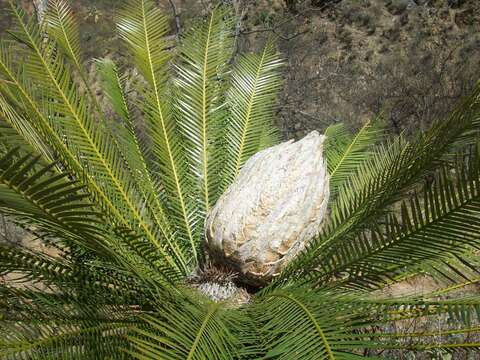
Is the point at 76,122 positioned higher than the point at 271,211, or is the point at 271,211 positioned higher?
the point at 76,122

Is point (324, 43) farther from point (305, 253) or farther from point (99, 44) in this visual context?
point (305, 253)

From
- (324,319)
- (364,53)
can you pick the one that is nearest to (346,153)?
(324,319)

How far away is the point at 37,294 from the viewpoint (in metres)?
2.34

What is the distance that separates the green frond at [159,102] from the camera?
349 centimetres

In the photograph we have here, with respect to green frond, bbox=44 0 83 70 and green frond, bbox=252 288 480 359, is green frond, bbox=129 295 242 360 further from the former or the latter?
green frond, bbox=44 0 83 70

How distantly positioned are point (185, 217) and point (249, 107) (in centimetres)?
96

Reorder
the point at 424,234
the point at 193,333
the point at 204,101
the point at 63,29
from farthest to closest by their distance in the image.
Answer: the point at 204,101, the point at 63,29, the point at 424,234, the point at 193,333

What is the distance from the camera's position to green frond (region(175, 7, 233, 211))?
12.1ft

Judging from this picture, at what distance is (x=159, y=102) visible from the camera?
11.5ft

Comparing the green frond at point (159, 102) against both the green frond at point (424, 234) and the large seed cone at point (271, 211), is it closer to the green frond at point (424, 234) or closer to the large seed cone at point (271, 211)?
the large seed cone at point (271, 211)

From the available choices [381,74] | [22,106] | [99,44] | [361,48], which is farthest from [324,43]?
[22,106]

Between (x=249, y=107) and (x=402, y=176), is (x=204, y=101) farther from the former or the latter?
(x=402, y=176)

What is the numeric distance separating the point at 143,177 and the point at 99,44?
13.0m

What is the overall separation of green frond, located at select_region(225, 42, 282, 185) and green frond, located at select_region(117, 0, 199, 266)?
0.43 meters
